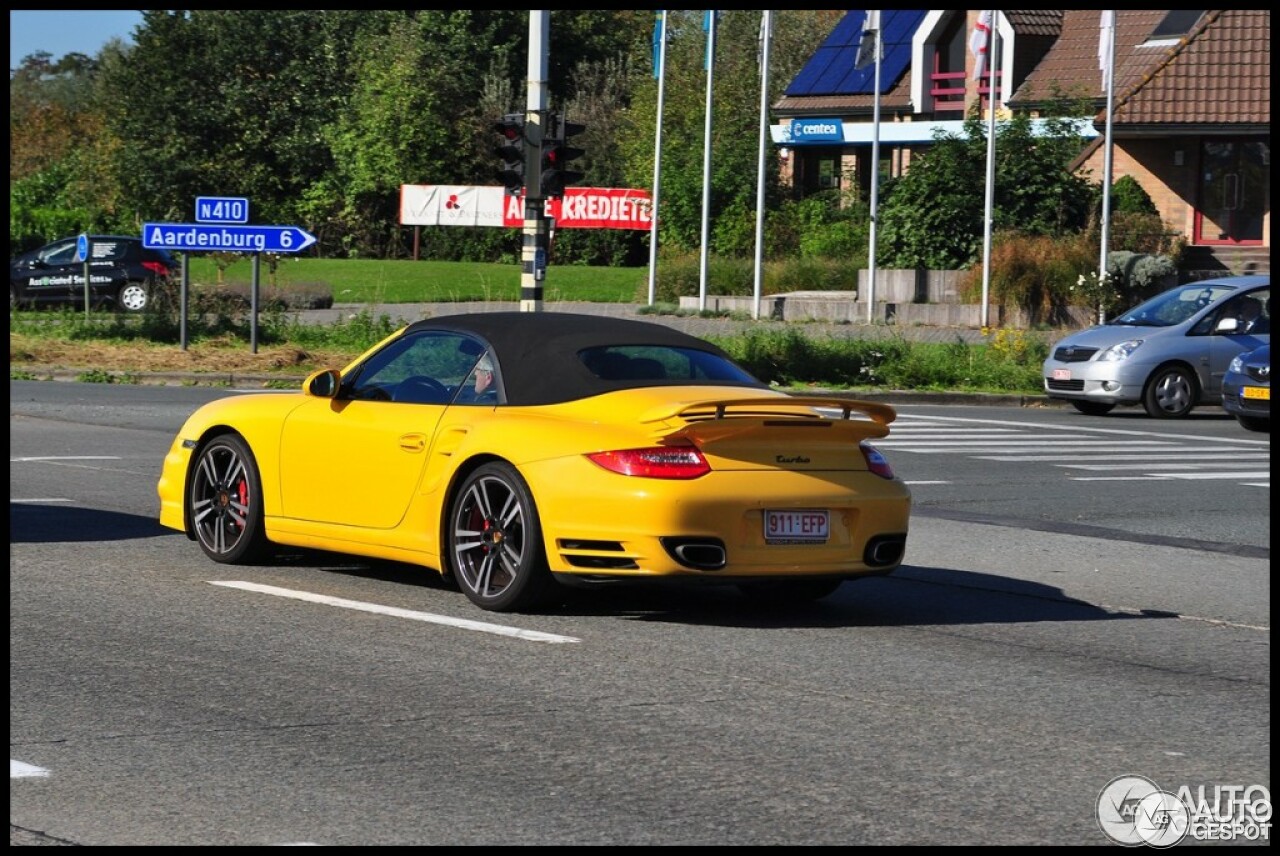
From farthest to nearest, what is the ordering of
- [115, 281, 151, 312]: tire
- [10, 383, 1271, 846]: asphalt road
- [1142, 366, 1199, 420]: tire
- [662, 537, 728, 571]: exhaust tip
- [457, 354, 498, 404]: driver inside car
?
[115, 281, 151, 312]: tire, [1142, 366, 1199, 420]: tire, [457, 354, 498, 404]: driver inside car, [662, 537, 728, 571]: exhaust tip, [10, 383, 1271, 846]: asphalt road

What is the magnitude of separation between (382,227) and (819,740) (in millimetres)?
61126

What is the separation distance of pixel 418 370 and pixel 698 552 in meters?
2.12

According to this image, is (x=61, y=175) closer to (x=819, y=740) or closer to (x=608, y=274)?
(x=608, y=274)

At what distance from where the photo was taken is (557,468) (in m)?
9.08

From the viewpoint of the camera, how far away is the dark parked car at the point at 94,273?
4403 cm

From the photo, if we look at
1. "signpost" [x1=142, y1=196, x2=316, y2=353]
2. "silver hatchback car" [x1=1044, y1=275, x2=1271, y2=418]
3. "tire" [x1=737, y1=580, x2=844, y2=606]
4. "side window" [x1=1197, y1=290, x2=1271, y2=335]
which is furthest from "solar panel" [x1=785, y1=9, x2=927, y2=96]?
"tire" [x1=737, y1=580, x2=844, y2=606]

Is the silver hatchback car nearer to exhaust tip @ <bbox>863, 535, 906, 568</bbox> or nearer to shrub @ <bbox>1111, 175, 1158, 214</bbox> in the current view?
exhaust tip @ <bbox>863, 535, 906, 568</bbox>

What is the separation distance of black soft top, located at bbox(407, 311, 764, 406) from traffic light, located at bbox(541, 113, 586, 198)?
49.9 ft

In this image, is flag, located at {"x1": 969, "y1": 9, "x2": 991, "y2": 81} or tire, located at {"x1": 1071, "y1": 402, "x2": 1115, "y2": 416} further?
flag, located at {"x1": 969, "y1": 9, "x2": 991, "y2": 81}

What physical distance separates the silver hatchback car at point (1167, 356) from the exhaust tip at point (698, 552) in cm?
1771

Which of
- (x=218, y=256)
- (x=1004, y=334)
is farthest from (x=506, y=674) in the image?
(x=218, y=256)

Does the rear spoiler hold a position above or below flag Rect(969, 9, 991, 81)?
below

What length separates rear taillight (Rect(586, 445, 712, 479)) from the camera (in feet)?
29.4

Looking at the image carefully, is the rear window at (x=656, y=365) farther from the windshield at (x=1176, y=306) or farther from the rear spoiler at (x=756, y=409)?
the windshield at (x=1176, y=306)
